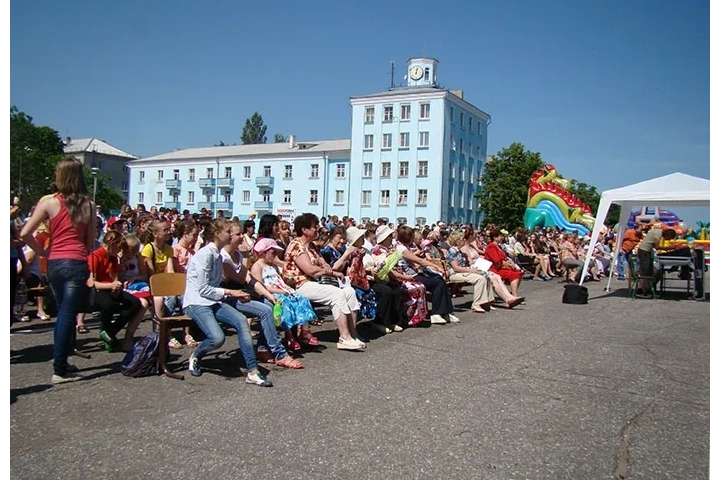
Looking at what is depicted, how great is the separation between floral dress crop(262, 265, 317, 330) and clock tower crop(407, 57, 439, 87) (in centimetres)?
6069

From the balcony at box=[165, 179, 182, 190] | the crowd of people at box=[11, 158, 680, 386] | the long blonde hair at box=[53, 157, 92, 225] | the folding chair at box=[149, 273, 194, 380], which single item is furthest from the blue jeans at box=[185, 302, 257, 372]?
the balcony at box=[165, 179, 182, 190]

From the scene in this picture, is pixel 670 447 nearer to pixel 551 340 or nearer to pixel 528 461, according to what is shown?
pixel 528 461

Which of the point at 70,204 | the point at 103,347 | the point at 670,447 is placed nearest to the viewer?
the point at 670,447

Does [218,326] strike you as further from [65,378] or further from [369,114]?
[369,114]

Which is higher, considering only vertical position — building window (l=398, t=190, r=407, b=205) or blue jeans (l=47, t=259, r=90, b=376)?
building window (l=398, t=190, r=407, b=205)

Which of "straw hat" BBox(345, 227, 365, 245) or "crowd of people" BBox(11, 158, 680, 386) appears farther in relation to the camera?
"straw hat" BBox(345, 227, 365, 245)

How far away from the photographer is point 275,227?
767 centimetres

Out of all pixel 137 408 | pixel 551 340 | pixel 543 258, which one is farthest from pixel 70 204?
pixel 543 258

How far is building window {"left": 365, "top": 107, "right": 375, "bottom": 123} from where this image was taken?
64.7m

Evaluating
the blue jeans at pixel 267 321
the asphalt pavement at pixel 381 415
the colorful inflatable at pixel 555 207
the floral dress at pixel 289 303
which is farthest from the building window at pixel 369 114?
the blue jeans at pixel 267 321

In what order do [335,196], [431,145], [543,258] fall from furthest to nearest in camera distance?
[335,196] < [431,145] < [543,258]

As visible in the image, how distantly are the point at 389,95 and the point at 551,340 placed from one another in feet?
188

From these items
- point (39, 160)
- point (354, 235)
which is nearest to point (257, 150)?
point (39, 160)

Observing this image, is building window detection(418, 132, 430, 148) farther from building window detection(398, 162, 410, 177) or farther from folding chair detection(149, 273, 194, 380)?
folding chair detection(149, 273, 194, 380)
